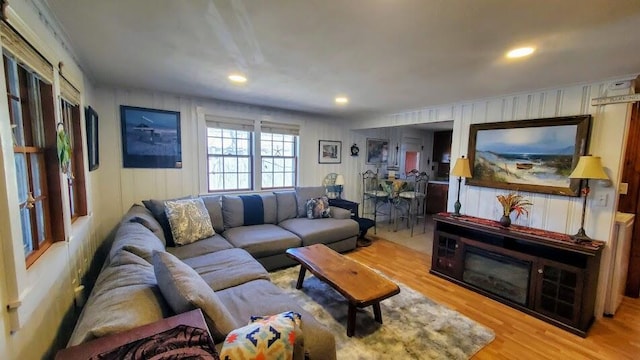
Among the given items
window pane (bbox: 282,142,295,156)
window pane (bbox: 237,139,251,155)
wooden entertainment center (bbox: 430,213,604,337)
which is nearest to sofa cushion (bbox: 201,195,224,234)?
window pane (bbox: 237,139,251,155)

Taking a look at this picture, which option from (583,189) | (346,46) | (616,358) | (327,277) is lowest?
(616,358)

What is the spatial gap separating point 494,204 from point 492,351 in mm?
1736

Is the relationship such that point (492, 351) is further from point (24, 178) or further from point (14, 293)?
point (24, 178)

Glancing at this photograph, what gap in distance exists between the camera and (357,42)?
1.75 m

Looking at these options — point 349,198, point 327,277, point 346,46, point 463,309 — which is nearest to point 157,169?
point 327,277

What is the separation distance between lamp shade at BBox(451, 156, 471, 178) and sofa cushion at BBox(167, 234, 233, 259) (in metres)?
2.82

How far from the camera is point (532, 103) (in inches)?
111

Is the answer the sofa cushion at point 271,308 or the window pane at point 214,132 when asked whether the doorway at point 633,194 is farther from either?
the window pane at point 214,132

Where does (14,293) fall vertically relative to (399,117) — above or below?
below

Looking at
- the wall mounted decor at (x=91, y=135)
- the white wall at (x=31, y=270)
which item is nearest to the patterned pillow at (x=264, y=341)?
the white wall at (x=31, y=270)

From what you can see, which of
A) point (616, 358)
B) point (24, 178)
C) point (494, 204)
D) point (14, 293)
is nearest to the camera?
point (14, 293)

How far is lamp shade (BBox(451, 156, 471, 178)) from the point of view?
3.15 m

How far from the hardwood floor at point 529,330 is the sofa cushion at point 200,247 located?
2.02 meters

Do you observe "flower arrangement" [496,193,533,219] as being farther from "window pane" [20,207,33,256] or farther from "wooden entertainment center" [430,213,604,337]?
"window pane" [20,207,33,256]
